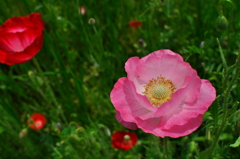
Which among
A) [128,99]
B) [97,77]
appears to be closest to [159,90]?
[128,99]

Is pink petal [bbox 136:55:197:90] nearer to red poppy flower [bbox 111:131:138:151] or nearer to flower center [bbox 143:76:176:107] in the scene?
flower center [bbox 143:76:176:107]

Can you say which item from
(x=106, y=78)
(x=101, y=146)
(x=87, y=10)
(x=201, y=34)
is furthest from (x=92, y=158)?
(x=87, y=10)

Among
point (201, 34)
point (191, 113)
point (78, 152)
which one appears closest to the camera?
point (191, 113)

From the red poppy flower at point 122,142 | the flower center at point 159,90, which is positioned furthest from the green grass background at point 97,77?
the flower center at point 159,90

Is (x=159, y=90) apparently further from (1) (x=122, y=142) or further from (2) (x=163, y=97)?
(1) (x=122, y=142)

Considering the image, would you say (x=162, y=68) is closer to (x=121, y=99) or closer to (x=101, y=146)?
(x=121, y=99)

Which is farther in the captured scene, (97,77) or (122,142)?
(97,77)

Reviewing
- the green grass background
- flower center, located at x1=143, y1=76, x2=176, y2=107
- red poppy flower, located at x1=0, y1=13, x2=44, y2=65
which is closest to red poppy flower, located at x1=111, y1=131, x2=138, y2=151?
the green grass background
